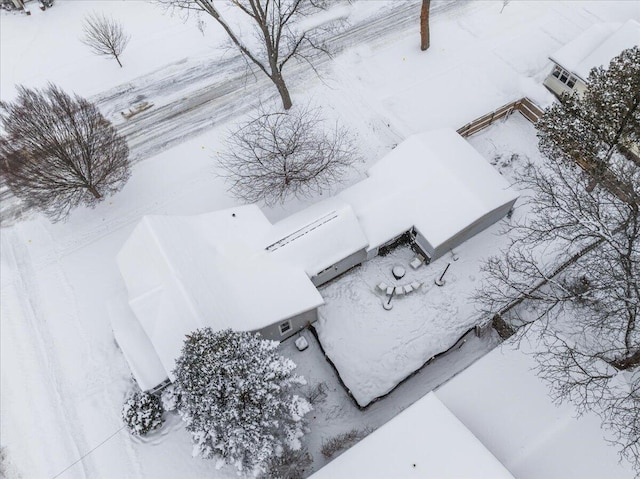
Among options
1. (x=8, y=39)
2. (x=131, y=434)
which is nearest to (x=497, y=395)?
(x=131, y=434)

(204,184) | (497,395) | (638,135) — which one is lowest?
(497,395)

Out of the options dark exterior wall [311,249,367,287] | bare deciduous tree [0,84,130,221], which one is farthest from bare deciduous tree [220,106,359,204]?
bare deciduous tree [0,84,130,221]

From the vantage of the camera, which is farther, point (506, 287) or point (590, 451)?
point (506, 287)

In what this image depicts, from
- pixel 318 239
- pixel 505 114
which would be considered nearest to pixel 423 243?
pixel 318 239

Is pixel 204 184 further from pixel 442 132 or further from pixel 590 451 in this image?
pixel 590 451

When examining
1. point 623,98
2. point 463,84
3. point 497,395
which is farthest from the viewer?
point 463,84

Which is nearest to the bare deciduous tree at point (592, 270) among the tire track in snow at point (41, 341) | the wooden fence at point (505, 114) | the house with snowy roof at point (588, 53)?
the wooden fence at point (505, 114)

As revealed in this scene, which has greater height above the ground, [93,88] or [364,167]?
[93,88]
